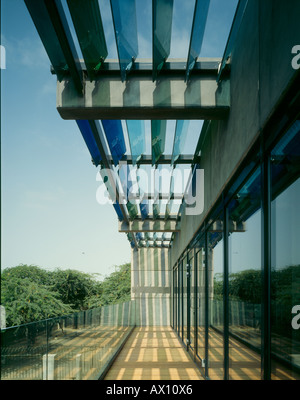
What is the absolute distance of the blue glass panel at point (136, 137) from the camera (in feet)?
18.1

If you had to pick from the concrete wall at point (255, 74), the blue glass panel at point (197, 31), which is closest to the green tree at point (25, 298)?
the concrete wall at point (255, 74)

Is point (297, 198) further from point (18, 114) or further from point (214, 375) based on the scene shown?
point (214, 375)

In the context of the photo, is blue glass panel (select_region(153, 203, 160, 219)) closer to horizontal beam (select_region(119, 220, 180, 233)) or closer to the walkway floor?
horizontal beam (select_region(119, 220, 180, 233))

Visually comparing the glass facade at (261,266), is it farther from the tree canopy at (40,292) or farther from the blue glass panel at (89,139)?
the tree canopy at (40,292)

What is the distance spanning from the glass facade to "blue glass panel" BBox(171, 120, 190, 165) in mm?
1251

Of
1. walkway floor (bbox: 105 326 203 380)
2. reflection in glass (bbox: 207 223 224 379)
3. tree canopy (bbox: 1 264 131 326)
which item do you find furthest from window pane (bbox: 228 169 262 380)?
walkway floor (bbox: 105 326 203 380)

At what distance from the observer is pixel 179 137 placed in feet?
19.5

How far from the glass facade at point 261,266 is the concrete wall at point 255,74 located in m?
0.19

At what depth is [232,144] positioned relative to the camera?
387 cm

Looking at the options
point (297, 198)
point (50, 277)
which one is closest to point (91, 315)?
point (50, 277)

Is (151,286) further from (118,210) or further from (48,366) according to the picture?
(48,366)

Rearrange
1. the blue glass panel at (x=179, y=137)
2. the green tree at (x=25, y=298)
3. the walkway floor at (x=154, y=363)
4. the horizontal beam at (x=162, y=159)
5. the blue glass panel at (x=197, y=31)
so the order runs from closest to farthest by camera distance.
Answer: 1. the blue glass panel at (x=197, y=31)
2. the blue glass panel at (x=179, y=137)
3. the green tree at (x=25, y=298)
4. the horizontal beam at (x=162, y=159)
5. the walkway floor at (x=154, y=363)

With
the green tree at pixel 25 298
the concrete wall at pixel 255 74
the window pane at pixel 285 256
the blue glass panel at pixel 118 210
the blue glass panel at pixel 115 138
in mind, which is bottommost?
the green tree at pixel 25 298
